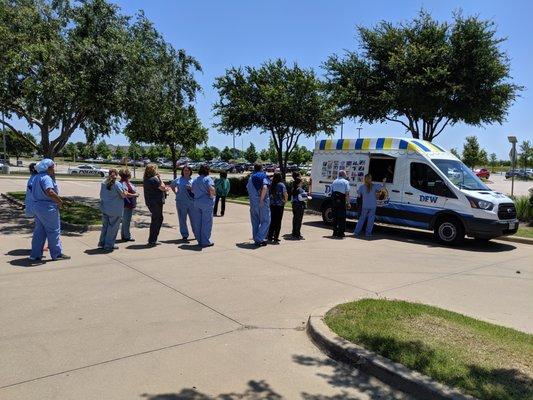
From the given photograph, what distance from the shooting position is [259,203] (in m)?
10.1

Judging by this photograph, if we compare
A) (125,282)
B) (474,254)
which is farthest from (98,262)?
(474,254)

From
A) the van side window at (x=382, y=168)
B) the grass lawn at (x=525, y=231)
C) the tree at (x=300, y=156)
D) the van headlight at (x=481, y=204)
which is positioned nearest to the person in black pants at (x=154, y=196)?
the van side window at (x=382, y=168)

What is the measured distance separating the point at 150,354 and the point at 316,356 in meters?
1.50

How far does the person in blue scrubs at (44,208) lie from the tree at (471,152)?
65.6m

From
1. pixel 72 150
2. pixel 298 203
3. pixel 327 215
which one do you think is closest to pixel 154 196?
pixel 298 203

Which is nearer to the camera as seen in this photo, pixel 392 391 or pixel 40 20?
pixel 392 391

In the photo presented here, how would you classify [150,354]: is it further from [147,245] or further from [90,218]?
[90,218]

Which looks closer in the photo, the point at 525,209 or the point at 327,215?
the point at 327,215

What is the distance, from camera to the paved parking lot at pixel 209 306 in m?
3.86

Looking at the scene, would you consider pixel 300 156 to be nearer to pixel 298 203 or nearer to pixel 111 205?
pixel 298 203

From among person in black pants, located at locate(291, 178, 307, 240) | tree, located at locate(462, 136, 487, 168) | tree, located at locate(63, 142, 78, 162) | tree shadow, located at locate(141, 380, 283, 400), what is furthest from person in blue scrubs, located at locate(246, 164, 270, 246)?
tree, located at locate(63, 142, 78, 162)

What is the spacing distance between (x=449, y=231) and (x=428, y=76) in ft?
27.0

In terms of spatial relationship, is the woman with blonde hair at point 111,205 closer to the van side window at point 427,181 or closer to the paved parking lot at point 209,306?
the paved parking lot at point 209,306

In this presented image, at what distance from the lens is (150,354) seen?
4.34 m
